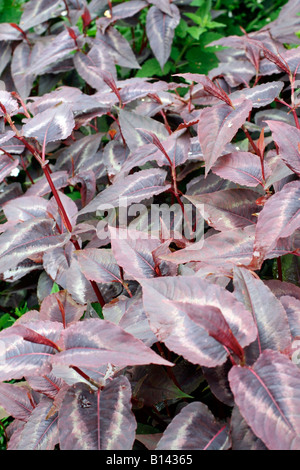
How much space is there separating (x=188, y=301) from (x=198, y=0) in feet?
5.20

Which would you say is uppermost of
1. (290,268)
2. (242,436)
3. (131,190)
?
(131,190)

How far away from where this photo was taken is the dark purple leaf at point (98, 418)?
0.60 meters

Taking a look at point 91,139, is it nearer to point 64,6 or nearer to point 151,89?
point 151,89

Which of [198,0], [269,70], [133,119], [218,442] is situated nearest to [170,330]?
[218,442]

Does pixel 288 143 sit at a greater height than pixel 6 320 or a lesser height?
greater

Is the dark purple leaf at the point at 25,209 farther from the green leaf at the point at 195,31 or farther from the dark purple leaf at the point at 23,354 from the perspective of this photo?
the green leaf at the point at 195,31

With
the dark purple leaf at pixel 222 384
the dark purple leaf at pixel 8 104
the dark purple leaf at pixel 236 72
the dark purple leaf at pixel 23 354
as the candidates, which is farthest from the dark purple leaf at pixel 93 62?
the dark purple leaf at pixel 222 384

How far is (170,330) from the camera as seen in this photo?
61 cm

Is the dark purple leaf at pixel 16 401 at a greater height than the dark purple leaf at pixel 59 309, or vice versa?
the dark purple leaf at pixel 59 309

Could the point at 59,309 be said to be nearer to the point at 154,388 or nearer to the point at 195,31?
the point at 154,388

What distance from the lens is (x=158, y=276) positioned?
2.56ft

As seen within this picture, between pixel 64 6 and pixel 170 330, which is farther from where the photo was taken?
pixel 64 6

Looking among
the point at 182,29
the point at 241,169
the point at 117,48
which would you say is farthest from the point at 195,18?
the point at 241,169

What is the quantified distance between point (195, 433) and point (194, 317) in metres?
0.16
